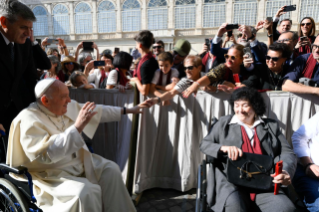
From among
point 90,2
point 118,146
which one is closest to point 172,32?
point 90,2

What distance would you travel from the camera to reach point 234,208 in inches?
76.5

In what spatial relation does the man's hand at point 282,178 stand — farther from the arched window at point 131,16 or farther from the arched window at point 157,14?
the arched window at point 157,14

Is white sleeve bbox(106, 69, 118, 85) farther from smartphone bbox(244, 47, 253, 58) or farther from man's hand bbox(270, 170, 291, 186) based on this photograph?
man's hand bbox(270, 170, 291, 186)

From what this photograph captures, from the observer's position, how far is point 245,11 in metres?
23.0

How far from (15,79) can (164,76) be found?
5.80ft

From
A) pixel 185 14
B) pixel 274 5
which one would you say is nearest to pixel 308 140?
pixel 274 5

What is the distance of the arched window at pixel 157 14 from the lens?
965 inches

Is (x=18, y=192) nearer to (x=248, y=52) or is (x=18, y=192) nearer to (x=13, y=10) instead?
(x=13, y=10)

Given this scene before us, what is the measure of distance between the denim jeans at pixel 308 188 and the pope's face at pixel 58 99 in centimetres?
244

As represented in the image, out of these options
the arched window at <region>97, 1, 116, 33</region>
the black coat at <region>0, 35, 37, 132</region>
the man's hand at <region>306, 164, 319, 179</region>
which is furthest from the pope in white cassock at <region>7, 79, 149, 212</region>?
the arched window at <region>97, 1, 116, 33</region>

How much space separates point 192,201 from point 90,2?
22500mm

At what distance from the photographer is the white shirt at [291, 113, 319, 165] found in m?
2.39

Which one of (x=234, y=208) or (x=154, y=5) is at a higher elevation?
(x=154, y=5)

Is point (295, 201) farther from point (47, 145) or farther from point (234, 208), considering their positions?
point (47, 145)
